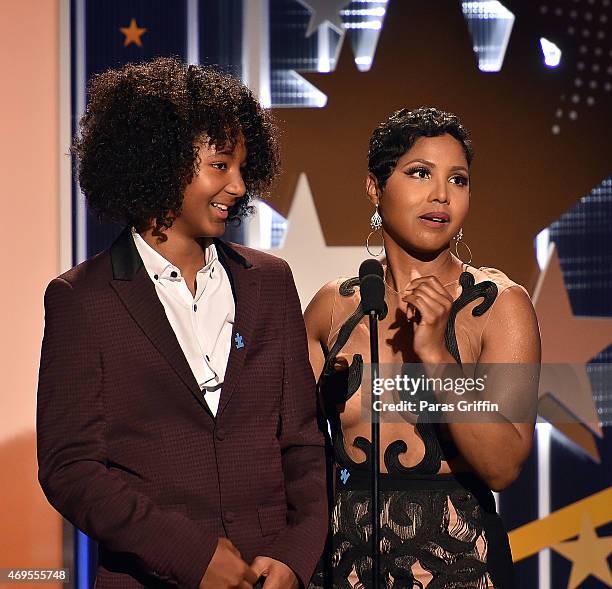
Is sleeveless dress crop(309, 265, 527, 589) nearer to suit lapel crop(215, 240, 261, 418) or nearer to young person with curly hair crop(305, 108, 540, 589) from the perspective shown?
young person with curly hair crop(305, 108, 540, 589)

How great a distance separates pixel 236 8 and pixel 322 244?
75cm

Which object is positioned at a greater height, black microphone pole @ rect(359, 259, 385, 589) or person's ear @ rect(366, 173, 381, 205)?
person's ear @ rect(366, 173, 381, 205)

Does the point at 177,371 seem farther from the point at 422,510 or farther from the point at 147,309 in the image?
the point at 422,510

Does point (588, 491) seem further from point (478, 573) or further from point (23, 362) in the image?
point (23, 362)

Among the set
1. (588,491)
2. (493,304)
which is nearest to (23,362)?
(493,304)

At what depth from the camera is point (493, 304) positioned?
215cm

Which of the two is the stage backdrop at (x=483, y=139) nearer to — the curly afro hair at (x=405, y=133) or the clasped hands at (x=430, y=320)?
Result: the curly afro hair at (x=405, y=133)

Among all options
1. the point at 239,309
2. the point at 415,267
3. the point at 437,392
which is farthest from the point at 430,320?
the point at 239,309

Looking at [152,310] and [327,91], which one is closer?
[152,310]

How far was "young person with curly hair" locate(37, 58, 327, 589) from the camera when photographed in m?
1.79

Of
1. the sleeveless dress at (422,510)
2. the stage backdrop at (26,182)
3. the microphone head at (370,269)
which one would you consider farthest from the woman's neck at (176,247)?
the stage backdrop at (26,182)

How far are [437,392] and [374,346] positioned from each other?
301 mm

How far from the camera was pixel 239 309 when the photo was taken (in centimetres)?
196

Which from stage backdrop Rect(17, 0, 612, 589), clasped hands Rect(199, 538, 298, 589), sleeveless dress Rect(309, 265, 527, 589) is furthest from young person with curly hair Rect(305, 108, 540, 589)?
stage backdrop Rect(17, 0, 612, 589)
